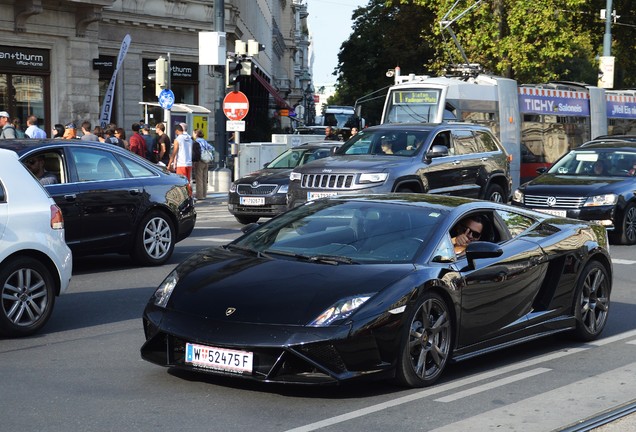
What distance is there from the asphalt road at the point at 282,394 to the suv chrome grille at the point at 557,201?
8.54 meters

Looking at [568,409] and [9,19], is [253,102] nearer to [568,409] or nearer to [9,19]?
[9,19]

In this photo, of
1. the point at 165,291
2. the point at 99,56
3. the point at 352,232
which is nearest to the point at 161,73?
the point at 99,56

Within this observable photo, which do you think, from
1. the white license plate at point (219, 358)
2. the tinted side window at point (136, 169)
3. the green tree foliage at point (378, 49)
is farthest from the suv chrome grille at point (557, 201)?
the green tree foliage at point (378, 49)

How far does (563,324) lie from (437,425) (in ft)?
9.32

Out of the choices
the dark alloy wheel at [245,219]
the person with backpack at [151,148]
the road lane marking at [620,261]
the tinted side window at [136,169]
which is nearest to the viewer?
the tinted side window at [136,169]

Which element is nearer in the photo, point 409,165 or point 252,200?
point 409,165

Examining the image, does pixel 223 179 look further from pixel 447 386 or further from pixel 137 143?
pixel 447 386

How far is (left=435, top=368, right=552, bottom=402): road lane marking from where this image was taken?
22.9ft

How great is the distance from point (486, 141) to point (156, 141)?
8.33m

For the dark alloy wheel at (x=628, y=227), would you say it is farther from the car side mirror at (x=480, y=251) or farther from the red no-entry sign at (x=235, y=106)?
the red no-entry sign at (x=235, y=106)

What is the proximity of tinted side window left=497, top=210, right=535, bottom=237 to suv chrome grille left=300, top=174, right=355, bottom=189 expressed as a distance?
879cm

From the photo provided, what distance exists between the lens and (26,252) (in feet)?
29.6

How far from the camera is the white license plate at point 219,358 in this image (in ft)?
21.7

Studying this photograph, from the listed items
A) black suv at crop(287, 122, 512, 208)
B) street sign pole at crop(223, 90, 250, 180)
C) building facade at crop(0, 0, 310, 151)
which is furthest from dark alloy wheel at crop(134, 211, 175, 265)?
building facade at crop(0, 0, 310, 151)
